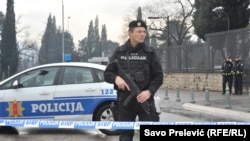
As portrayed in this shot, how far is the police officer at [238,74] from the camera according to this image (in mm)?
21906

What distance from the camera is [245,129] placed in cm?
405

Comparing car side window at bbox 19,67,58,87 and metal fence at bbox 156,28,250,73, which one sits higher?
Answer: metal fence at bbox 156,28,250,73

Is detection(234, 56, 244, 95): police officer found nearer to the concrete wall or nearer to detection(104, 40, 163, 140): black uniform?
the concrete wall

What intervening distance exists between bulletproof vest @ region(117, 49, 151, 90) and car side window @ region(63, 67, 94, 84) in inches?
194

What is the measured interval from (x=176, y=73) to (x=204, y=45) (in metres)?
4.05

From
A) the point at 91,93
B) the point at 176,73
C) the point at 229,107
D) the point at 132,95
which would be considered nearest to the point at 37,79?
the point at 91,93

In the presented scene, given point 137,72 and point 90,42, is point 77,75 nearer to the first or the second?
point 137,72

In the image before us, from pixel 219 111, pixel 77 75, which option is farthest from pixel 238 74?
pixel 77 75

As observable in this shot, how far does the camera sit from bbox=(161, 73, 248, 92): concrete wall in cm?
2610

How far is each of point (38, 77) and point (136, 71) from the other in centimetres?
541

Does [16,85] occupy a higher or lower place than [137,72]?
lower

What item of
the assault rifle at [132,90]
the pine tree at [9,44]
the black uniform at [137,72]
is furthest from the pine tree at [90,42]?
the assault rifle at [132,90]

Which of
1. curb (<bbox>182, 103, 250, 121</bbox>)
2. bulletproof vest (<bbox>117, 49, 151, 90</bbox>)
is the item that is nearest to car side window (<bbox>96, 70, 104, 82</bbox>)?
bulletproof vest (<bbox>117, 49, 151, 90</bbox>)

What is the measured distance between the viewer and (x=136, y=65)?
5180mm
